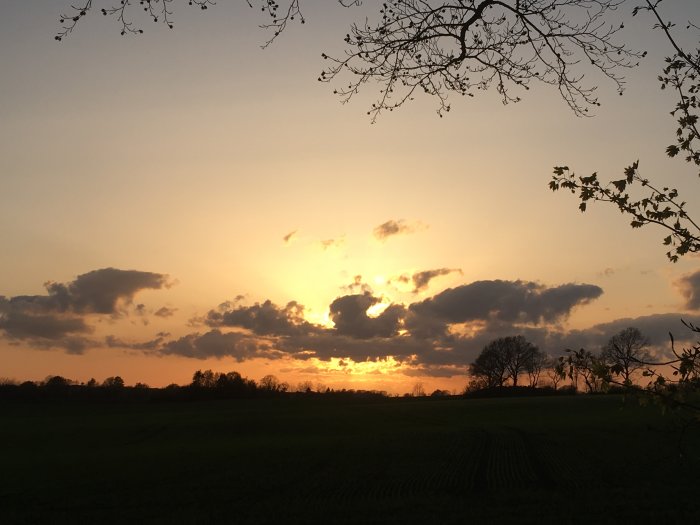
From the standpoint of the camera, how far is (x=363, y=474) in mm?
31094

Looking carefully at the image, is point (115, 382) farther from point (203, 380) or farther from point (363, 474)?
point (363, 474)

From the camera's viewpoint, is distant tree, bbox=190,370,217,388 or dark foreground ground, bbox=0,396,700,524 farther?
distant tree, bbox=190,370,217,388

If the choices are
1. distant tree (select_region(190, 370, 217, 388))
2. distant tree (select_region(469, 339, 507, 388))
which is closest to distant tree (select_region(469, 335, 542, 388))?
distant tree (select_region(469, 339, 507, 388))

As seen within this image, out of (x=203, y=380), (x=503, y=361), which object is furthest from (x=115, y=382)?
(x=503, y=361)

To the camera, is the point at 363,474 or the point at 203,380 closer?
the point at 363,474

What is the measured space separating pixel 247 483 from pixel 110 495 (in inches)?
234

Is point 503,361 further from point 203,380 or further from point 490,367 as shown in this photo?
point 203,380

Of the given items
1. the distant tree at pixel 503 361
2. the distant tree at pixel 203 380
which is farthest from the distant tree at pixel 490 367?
the distant tree at pixel 203 380

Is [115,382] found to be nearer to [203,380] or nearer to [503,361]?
[203,380]

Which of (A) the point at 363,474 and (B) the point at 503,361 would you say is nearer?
(A) the point at 363,474

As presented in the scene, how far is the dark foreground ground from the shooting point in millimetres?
22734

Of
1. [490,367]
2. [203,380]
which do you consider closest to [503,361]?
[490,367]

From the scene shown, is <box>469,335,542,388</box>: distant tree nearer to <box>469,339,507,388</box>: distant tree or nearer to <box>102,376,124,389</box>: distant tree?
<box>469,339,507,388</box>: distant tree

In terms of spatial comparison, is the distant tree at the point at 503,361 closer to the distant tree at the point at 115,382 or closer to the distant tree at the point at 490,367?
the distant tree at the point at 490,367
